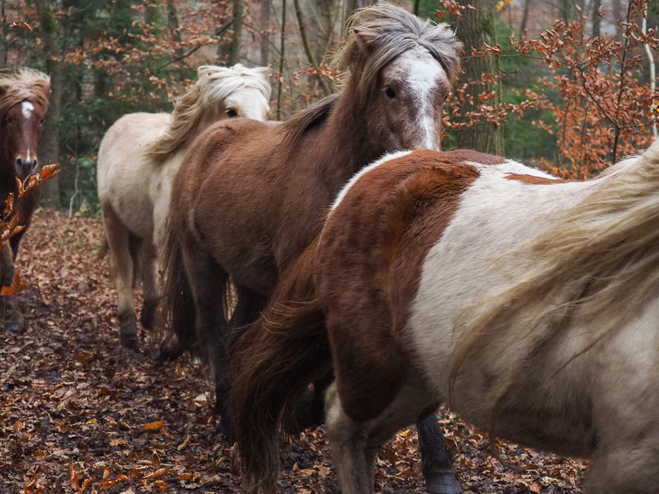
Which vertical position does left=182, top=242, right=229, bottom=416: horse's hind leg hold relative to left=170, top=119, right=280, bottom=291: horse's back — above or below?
below

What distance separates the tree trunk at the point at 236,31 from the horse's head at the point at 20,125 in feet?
23.4

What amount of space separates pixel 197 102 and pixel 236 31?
28.4 feet

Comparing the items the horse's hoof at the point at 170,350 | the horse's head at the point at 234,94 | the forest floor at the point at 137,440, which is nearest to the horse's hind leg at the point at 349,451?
the forest floor at the point at 137,440

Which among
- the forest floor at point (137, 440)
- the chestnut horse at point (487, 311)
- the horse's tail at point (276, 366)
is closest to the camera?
the chestnut horse at point (487, 311)

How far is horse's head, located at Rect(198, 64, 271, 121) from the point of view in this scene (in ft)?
24.8

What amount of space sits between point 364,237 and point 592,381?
115 centimetres

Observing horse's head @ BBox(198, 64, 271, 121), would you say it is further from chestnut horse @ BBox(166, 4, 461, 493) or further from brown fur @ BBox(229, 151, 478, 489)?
brown fur @ BBox(229, 151, 478, 489)

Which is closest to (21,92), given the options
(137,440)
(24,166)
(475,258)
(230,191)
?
(24,166)

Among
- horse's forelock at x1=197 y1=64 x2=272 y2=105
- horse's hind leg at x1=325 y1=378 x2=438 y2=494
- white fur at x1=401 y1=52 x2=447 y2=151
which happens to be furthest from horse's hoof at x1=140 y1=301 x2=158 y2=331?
horse's hind leg at x1=325 y1=378 x2=438 y2=494

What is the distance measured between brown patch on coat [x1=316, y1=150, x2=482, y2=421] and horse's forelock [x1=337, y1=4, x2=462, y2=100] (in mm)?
1428

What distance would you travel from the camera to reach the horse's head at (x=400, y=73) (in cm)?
439

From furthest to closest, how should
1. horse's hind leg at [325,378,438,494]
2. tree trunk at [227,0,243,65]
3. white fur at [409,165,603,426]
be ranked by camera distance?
tree trunk at [227,0,243,65] → horse's hind leg at [325,378,438,494] → white fur at [409,165,603,426]

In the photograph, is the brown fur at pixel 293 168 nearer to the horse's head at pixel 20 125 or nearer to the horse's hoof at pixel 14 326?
the horse's hoof at pixel 14 326

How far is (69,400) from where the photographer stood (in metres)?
5.86
